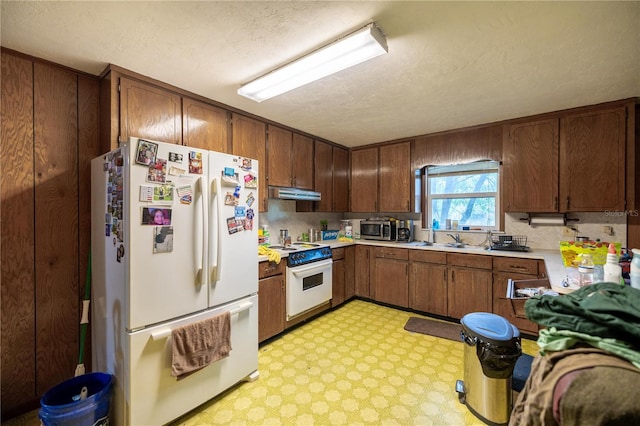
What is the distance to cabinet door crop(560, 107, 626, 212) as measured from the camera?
2.64 metres

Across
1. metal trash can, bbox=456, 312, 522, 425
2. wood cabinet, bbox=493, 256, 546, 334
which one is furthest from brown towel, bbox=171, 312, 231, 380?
wood cabinet, bbox=493, 256, 546, 334

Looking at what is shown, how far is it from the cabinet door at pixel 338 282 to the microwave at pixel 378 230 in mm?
713

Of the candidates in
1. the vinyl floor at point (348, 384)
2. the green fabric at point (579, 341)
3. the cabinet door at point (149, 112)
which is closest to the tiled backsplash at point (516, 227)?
the vinyl floor at point (348, 384)

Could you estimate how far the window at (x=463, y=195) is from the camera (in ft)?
11.9

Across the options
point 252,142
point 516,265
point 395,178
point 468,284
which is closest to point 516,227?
point 516,265

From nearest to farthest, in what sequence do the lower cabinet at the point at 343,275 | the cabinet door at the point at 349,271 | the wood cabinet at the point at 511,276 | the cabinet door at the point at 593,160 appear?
the cabinet door at the point at 593,160, the wood cabinet at the point at 511,276, the lower cabinet at the point at 343,275, the cabinet door at the point at 349,271

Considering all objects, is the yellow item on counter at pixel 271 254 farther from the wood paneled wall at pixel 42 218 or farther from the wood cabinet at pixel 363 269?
the wood cabinet at pixel 363 269

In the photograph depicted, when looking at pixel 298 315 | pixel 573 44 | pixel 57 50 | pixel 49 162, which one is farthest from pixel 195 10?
pixel 298 315

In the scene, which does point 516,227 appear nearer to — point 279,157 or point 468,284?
point 468,284

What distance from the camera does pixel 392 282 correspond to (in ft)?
12.3

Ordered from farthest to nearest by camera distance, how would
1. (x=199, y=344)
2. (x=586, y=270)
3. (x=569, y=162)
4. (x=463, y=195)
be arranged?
1. (x=463, y=195)
2. (x=569, y=162)
3. (x=199, y=344)
4. (x=586, y=270)

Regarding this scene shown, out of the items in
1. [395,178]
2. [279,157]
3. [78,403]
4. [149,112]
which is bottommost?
[78,403]

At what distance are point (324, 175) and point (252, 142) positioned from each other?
4.49 ft

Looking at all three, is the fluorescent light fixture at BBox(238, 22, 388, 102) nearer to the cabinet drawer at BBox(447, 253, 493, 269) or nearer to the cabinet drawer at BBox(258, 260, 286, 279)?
the cabinet drawer at BBox(258, 260, 286, 279)
